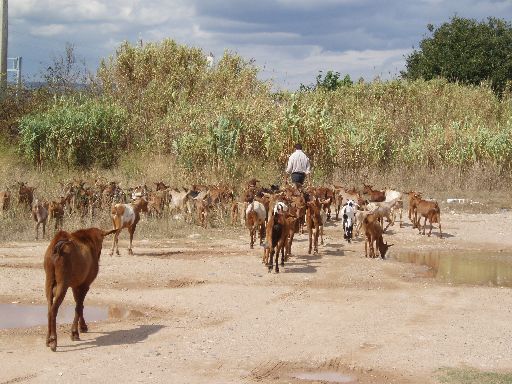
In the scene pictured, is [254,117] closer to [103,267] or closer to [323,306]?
[103,267]

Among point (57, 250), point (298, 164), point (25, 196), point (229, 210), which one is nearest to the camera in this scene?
point (57, 250)

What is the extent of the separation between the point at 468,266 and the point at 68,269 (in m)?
9.41

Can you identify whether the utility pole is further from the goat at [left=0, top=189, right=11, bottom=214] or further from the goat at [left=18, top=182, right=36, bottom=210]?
the goat at [left=0, top=189, right=11, bottom=214]

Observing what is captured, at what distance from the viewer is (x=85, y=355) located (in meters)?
8.68

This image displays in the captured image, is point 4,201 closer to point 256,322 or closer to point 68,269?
point 256,322

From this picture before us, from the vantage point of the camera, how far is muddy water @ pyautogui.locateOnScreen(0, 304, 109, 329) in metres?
10.3

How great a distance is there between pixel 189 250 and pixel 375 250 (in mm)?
3823

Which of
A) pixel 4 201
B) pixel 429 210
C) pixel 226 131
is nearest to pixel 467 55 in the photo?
pixel 226 131

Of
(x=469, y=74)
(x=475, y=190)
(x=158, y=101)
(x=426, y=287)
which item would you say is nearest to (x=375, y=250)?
(x=426, y=287)

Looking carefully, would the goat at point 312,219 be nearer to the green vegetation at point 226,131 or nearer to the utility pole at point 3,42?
the green vegetation at point 226,131

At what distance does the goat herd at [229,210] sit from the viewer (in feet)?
31.5

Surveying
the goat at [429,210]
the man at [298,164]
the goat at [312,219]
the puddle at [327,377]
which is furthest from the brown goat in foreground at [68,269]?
the man at [298,164]

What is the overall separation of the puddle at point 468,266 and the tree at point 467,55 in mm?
30847

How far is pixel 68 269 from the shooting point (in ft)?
29.2
